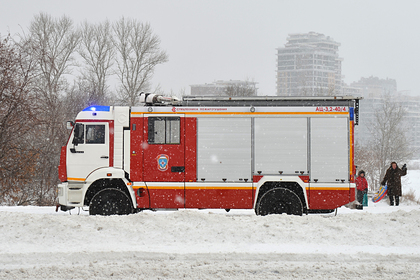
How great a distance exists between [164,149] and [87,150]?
184 cm

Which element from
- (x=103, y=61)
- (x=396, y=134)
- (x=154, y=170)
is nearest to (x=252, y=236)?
(x=154, y=170)

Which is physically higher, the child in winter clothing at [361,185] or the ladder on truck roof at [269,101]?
the ladder on truck roof at [269,101]

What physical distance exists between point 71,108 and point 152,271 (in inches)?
1313

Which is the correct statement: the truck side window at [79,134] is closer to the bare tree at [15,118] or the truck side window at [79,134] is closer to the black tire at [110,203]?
the black tire at [110,203]

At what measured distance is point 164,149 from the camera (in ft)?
36.6

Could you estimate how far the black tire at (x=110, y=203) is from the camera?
11.2m

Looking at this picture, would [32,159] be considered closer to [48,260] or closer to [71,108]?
[48,260]

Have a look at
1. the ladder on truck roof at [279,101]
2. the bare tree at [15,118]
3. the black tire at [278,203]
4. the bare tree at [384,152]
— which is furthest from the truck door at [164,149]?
the bare tree at [384,152]

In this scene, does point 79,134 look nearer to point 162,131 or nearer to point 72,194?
point 72,194

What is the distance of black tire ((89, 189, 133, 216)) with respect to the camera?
11234 millimetres

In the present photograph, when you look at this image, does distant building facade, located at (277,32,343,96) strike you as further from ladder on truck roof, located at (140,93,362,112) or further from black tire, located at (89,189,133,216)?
black tire, located at (89,189,133,216)

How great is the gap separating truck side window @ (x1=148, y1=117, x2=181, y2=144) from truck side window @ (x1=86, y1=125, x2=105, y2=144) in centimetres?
113

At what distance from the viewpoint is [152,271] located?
6742 mm

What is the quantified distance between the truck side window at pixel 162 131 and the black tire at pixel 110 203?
153 cm
